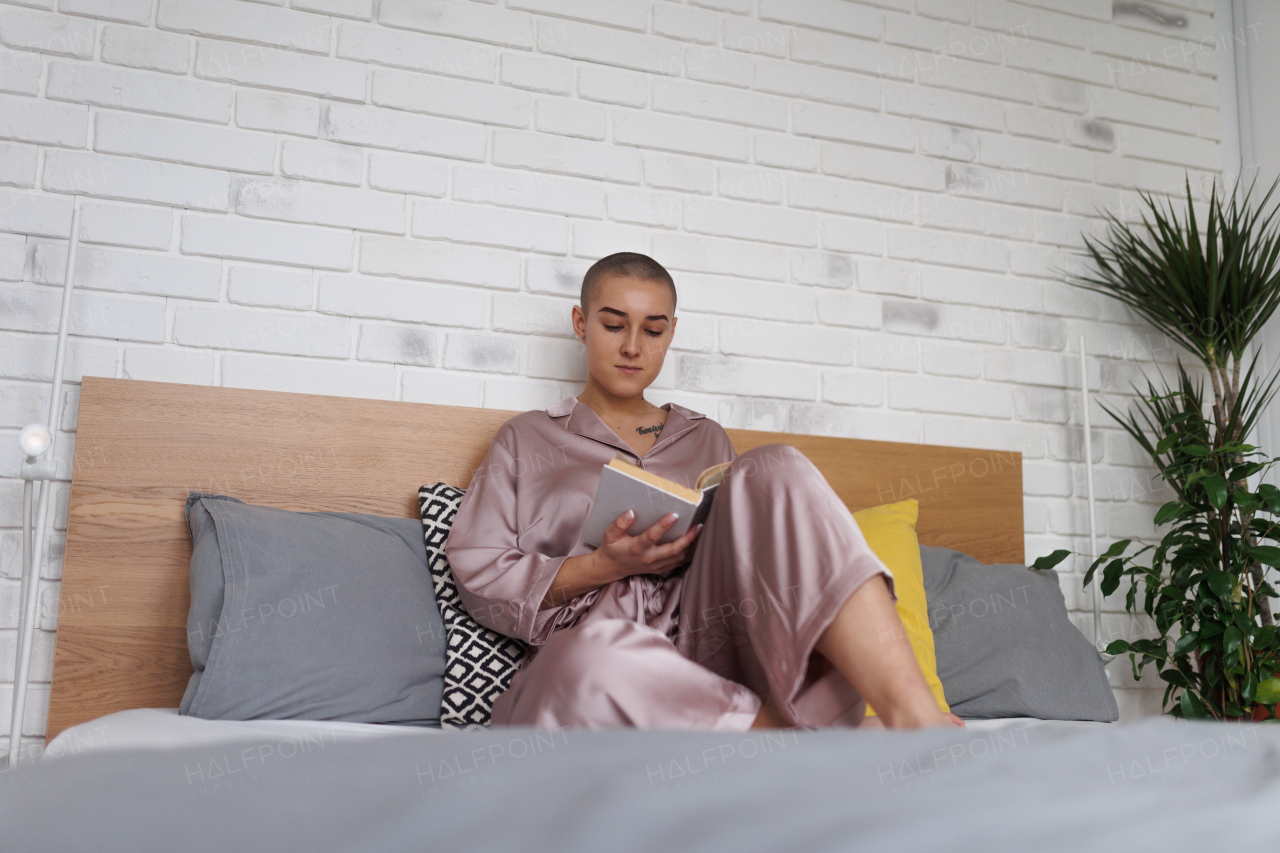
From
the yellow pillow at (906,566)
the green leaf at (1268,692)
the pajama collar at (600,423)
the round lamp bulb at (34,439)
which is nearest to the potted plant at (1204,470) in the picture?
the green leaf at (1268,692)

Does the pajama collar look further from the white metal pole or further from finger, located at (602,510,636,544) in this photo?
the white metal pole

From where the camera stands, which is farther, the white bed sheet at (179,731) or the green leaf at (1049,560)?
the green leaf at (1049,560)

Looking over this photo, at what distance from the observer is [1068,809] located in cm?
51

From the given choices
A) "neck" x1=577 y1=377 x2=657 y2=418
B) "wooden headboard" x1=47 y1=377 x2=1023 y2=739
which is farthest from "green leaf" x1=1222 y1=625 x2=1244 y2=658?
"neck" x1=577 y1=377 x2=657 y2=418

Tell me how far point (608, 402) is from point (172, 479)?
88 cm

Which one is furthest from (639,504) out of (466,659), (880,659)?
(466,659)

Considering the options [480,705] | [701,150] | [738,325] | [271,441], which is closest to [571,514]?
[480,705]

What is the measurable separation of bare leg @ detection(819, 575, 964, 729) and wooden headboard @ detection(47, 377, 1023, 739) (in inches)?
42.9

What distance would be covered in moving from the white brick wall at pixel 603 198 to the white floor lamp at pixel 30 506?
0.21ft

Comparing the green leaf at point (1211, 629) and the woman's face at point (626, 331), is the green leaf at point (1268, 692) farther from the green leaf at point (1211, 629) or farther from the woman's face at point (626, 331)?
the woman's face at point (626, 331)

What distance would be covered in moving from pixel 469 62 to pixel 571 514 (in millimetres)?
1172

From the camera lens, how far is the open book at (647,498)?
1254mm

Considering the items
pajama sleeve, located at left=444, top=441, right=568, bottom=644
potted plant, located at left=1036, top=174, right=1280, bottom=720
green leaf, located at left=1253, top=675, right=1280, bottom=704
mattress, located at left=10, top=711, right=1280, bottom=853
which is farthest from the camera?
potted plant, located at left=1036, top=174, right=1280, bottom=720

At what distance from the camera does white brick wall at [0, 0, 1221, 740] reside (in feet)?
6.40
